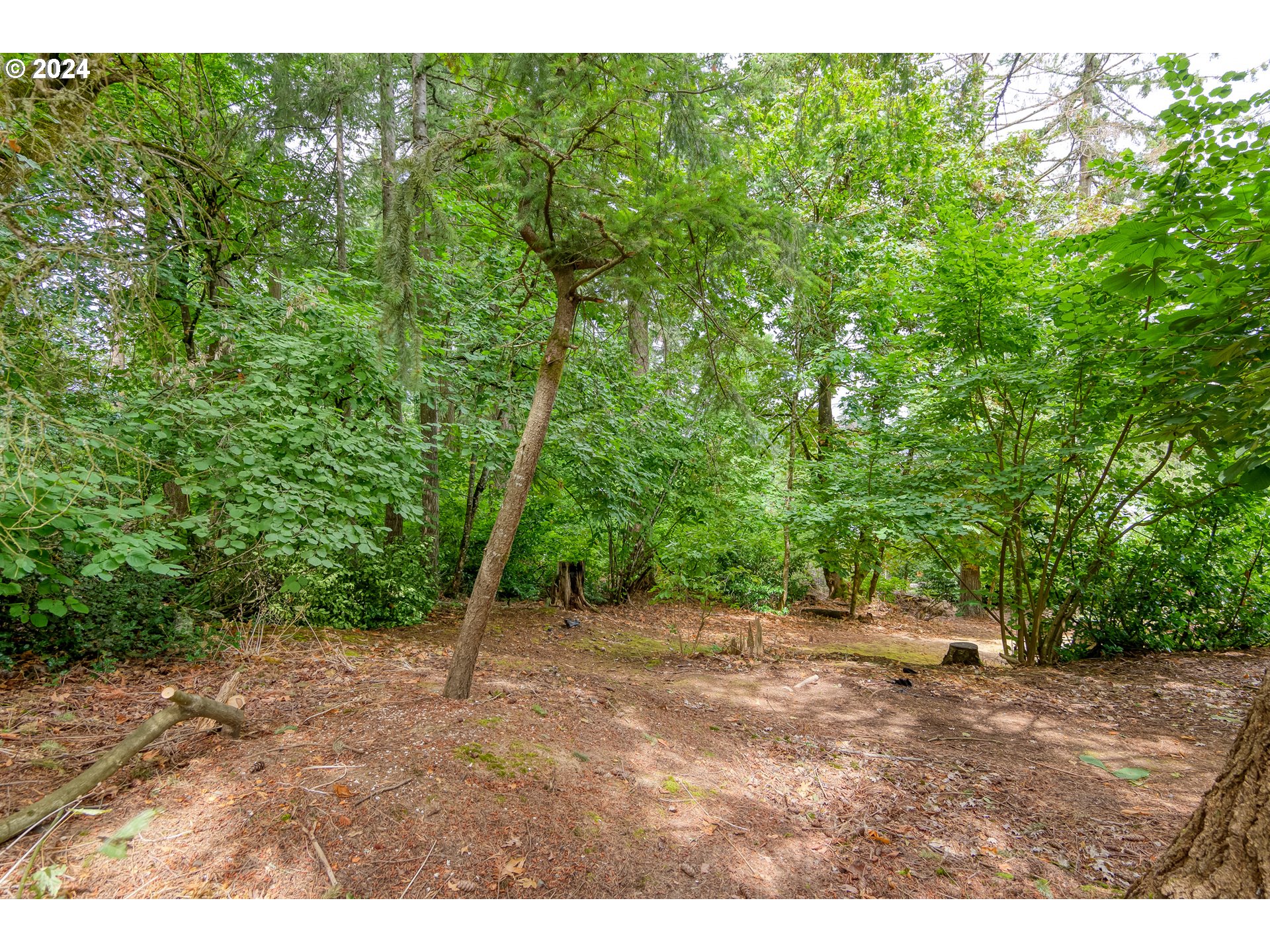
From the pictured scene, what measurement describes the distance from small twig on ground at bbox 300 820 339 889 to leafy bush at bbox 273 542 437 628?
10.6ft

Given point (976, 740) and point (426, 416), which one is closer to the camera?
point (976, 740)

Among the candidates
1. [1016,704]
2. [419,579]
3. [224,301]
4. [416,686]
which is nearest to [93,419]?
[224,301]

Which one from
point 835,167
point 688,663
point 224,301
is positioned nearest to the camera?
point 224,301

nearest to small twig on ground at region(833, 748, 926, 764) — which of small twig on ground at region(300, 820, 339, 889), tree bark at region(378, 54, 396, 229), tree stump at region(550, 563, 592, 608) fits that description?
small twig on ground at region(300, 820, 339, 889)

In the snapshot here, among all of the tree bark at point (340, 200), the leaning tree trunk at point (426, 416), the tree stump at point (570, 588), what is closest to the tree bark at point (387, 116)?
the leaning tree trunk at point (426, 416)

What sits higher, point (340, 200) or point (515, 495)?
point (340, 200)

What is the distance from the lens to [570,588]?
866 centimetres

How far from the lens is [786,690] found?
200 inches

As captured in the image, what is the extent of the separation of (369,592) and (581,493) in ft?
9.12

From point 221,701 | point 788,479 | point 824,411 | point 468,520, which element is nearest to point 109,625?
point 221,701

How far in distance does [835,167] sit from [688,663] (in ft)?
26.9

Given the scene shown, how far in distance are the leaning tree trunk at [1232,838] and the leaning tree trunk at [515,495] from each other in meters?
3.11

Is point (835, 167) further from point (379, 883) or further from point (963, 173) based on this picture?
point (379, 883)

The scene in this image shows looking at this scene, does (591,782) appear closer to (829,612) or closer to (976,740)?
(976,740)
